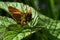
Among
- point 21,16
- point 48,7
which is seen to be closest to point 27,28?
point 21,16

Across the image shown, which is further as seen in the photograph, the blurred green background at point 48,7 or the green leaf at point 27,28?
the blurred green background at point 48,7

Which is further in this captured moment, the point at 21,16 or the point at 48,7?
the point at 48,7

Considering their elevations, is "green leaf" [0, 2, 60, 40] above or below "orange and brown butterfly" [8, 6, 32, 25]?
below

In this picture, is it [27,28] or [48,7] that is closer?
[27,28]

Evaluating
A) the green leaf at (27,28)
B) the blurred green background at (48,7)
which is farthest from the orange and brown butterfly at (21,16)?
the blurred green background at (48,7)

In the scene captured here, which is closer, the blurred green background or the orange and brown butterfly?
the orange and brown butterfly

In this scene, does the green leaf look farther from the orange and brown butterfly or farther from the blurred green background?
the blurred green background

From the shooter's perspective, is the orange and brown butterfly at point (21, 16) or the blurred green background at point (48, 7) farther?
the blurred green background at point (48, 7)

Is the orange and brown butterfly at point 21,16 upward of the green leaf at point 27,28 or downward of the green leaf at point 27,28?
upward

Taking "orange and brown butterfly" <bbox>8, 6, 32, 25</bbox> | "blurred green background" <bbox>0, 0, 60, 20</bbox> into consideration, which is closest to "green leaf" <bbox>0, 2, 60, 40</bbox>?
"orange and brown butterfly" <bbox>8, 6, 32, 25</bbox>

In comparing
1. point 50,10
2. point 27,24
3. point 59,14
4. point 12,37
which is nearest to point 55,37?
point 27,24

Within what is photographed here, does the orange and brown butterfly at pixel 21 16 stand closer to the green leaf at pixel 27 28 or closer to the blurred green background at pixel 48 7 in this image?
the green leaf at pixel 27 28

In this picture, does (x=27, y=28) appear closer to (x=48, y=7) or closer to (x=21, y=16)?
(x=21, y=16)
